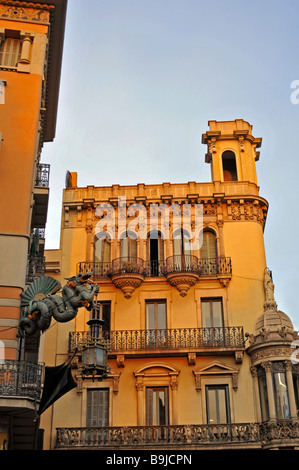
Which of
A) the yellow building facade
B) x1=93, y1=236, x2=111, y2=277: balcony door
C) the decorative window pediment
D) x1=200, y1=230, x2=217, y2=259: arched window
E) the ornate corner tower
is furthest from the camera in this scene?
the ornate corner tower

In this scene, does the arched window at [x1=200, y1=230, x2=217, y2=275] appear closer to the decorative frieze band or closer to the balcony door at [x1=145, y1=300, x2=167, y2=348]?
the balcony door at [x1=145, y1=300, x2=167, y2=348]

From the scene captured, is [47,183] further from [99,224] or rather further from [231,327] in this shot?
[231,327]

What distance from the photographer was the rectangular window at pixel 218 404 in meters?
25.0

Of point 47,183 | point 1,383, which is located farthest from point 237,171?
point 1,383

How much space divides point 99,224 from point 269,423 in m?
11.6

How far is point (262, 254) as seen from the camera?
2794 centimetres

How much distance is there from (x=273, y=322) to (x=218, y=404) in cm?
409

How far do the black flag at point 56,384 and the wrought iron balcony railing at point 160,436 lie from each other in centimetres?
872

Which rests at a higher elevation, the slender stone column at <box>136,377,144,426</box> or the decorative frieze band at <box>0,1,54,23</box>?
the decorative frieze band at <box>0,1,54,23</box>

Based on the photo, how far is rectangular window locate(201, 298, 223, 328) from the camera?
26703 millimetres

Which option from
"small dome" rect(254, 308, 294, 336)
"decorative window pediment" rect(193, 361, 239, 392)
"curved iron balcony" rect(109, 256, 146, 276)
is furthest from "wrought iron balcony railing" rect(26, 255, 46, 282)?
"small dome" rect(254, 308, 294, 336)

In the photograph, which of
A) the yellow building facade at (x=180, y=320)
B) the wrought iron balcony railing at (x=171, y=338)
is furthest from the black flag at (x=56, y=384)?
the wrought iron balcony railing at (x=171, y=338)

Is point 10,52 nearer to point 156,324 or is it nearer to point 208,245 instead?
point 208,245

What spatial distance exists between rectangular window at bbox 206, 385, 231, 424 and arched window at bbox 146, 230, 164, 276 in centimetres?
569
